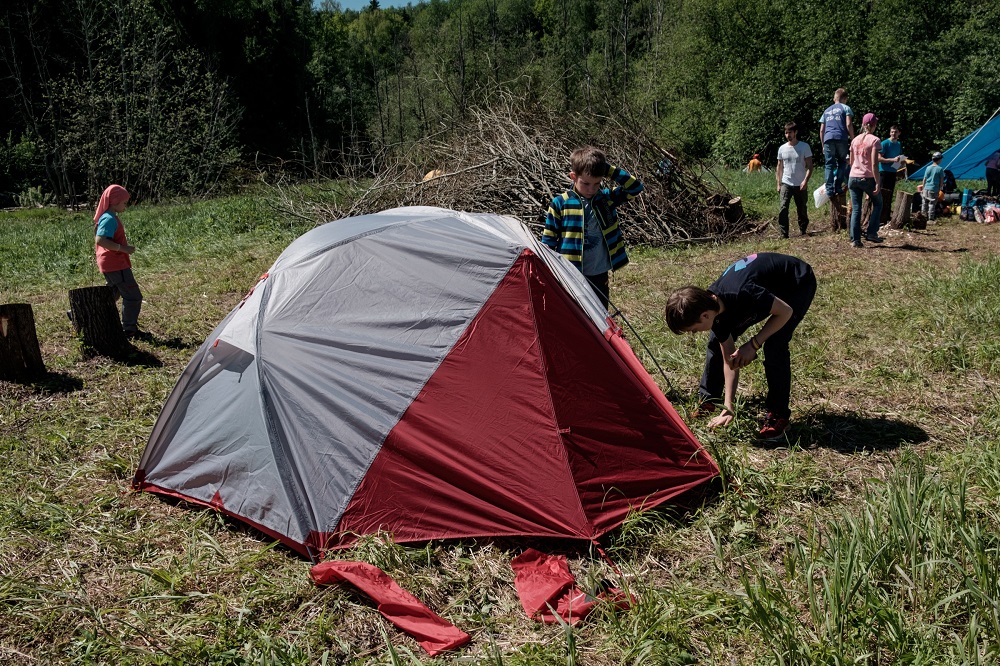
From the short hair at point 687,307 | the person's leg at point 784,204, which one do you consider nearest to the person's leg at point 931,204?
the person's leg at point 784,204

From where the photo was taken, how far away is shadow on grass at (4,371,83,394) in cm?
555

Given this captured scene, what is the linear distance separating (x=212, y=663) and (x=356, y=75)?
156 ft

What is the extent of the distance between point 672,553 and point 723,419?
4.12 feet

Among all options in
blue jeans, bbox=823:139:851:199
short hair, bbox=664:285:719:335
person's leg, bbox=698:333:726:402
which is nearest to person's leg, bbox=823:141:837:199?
blue jeans, bbox=823:139:851:199

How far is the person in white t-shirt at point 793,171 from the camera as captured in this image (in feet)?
33.6

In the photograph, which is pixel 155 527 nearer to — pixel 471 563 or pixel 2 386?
pixel 471 563

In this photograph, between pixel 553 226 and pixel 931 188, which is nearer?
pixel 553 226

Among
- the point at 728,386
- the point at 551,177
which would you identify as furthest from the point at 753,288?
the point at 551,177

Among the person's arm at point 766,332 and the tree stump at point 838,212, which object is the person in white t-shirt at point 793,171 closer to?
the tree stump at point 838,212

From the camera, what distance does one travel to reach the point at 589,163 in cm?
451

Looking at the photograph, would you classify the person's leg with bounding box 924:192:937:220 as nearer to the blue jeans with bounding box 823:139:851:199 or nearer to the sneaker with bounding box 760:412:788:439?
the blue jeans with bounding box 823:139:851:199

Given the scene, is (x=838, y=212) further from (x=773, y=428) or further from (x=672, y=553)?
(x=672, y=553)

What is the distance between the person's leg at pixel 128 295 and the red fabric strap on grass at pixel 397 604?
4602mm

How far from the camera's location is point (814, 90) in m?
25.4
